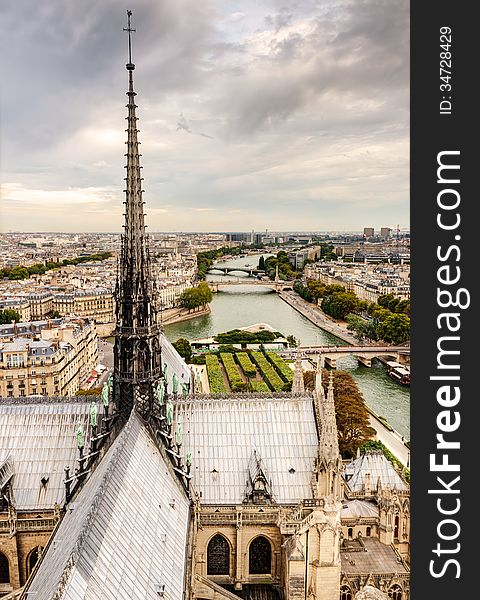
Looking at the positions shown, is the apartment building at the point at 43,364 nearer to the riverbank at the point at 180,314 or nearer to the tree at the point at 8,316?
the tree at the point at 8,316

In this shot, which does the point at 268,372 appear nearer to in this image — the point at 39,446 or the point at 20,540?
the point at 39,446

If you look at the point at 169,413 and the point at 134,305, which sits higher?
the point at 134,305

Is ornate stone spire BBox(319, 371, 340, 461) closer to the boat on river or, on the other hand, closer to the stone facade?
the stone facade

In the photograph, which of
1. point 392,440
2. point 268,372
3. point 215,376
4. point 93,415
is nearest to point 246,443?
point 93,415

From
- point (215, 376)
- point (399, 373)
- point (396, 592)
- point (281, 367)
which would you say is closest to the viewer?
point (396, 592)

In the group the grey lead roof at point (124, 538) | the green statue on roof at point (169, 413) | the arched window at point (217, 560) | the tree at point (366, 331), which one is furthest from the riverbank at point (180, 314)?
the grey lead roof at point (124, 538)

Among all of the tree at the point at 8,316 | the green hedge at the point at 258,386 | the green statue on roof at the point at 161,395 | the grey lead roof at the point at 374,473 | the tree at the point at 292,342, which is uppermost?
the green statue on roof at the point at 161,395

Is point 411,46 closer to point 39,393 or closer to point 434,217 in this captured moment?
point 434,217

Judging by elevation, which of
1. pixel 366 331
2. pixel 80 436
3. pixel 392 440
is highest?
pixel 80 436
